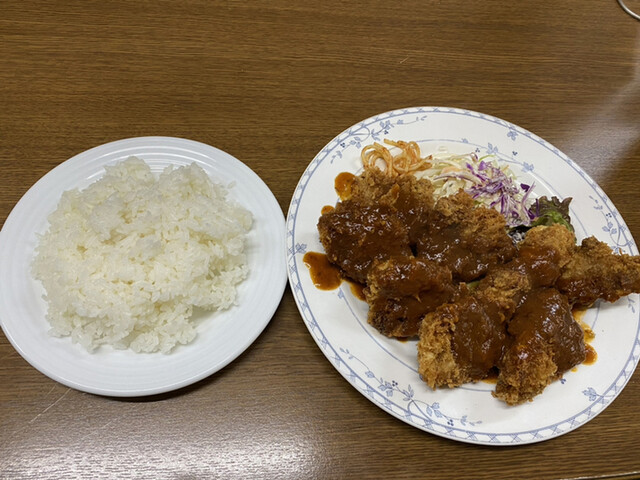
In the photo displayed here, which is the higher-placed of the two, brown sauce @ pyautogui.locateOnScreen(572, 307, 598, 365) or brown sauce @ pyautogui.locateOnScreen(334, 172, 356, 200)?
brown sauce @ pyautogui.locateOnScreen(334, 172, 356, 200)

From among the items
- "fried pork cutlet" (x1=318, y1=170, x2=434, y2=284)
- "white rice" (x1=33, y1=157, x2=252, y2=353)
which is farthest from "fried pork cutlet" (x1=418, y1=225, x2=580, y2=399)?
"white rice" (x1=33, y1=157, x2=252, y2=353)

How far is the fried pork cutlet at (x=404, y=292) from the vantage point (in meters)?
2.18

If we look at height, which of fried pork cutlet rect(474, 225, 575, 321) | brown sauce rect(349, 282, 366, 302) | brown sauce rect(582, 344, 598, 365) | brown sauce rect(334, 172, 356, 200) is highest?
brown sauce rect(334, 172, 356, 200)

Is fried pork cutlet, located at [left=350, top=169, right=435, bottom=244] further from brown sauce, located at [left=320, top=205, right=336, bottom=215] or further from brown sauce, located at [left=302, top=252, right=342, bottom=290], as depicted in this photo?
brown sauce, located at [left=302, top=252, right=342, bottom=290]

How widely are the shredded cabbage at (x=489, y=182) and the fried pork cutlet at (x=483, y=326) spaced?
533 millimetres

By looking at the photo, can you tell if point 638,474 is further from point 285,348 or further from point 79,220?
point 79,220

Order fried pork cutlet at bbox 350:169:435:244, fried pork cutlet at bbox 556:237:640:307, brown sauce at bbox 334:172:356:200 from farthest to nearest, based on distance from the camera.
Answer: brown sauce at bbox 334:172:356:200 → fried pork cutlet at bbox 350:169:435:244 → fried pork cutlet at bbox 556:237:640:307

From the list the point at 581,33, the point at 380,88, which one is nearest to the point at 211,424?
the point at 380,88

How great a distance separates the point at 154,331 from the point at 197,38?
237 centimetres

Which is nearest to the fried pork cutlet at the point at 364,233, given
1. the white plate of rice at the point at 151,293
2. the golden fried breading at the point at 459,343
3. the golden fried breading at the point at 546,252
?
the white plate of rice at the point at 151,293

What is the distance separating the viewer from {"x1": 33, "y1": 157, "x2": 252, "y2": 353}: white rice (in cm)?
212

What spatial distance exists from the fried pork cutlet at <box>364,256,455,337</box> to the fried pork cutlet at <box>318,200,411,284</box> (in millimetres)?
106

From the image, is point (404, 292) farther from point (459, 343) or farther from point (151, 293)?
point (151, 293)

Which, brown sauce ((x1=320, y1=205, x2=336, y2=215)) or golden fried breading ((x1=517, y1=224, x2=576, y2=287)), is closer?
golden fried breading ((x1=517, y1=224, x2=576, y2=287))
